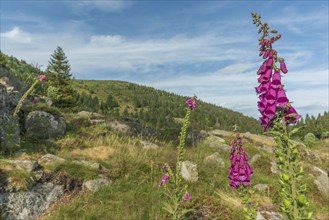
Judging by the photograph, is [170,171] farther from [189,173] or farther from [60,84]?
[60,84]

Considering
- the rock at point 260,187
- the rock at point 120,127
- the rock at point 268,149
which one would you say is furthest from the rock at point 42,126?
the rock at point 268,149

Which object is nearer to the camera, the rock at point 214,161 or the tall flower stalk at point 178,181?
the tall flower stalk at point 178,181

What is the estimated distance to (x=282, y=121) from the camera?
7.76 ft

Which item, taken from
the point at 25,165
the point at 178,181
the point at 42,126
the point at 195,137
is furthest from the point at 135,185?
the point at 195,137

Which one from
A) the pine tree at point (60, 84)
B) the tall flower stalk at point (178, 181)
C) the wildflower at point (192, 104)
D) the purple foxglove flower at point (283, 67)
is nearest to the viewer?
the purple foxglove flower at point (283, 67)

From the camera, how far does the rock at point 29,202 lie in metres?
5.67

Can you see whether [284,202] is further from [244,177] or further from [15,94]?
[15,94]

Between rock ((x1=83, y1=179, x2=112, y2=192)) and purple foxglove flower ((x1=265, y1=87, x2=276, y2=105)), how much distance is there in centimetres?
550

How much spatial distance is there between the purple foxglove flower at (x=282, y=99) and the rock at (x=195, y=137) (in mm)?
12244

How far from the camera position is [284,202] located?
2.27 metres

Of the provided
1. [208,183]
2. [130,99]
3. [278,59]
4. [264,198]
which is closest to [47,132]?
[208,183]

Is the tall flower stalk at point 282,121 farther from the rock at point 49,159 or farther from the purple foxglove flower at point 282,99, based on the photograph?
the rock at point 49,159

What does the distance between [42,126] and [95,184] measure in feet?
14.8

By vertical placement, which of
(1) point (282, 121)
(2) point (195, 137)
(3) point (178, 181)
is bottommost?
(2) point (195, 137)
